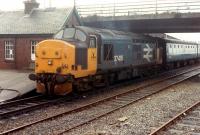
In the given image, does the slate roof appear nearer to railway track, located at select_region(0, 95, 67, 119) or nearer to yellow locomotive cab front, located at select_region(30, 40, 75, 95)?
yellow locomotive cab front, located at select_region(30, 40, 75, 95)

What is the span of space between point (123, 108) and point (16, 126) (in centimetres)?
436

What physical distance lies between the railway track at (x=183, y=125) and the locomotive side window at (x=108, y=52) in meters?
6.33

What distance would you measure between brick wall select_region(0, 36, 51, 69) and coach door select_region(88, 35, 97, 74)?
1120 cm

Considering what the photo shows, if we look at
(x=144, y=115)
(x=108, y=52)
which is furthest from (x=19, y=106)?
(x=108, y=52)

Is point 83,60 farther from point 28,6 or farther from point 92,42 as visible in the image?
point 28,6

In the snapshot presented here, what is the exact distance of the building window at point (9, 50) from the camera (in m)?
29.8

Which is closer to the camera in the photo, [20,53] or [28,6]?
[20,53]

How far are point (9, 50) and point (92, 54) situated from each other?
45.7 ft

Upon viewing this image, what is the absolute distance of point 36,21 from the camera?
29969 mm

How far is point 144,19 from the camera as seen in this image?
93.2ft

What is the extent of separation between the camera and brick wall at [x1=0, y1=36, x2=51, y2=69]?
28906 mm

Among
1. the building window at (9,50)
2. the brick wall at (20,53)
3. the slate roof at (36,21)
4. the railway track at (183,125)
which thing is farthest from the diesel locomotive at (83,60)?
the building window at (9,50)

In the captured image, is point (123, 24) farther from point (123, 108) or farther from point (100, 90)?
point (123, 108)

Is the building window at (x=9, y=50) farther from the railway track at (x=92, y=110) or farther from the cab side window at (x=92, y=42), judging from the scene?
the cab side window at (x=92, y=42)
